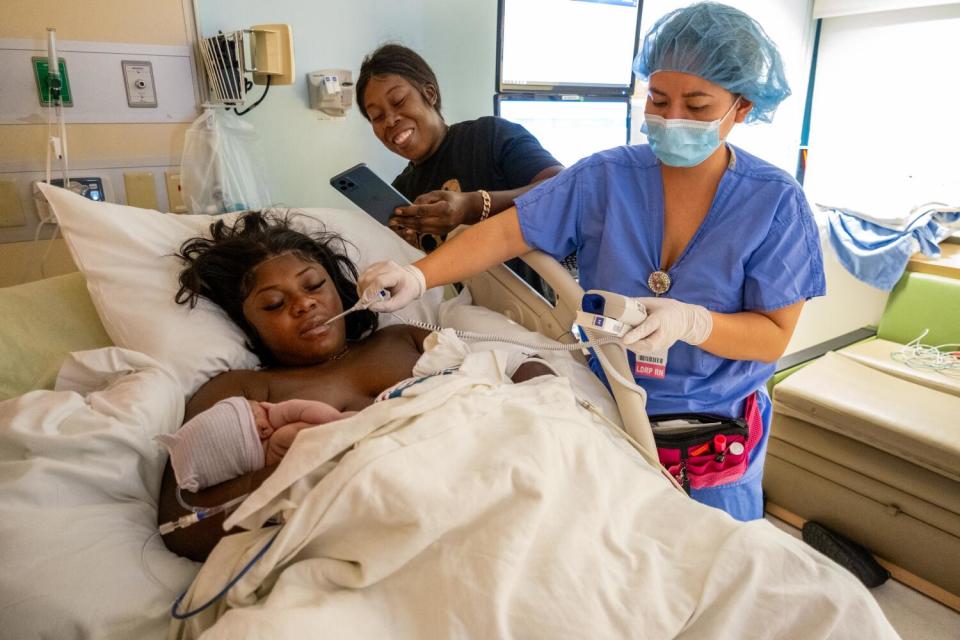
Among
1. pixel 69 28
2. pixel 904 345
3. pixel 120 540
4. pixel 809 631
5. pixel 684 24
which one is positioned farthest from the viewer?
pixel 904 345

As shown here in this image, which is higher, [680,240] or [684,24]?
[684,24]

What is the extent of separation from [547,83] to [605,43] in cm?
35

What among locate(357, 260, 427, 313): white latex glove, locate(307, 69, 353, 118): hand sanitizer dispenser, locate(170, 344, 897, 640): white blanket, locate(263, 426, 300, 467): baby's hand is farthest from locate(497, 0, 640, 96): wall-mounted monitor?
locate(170, 344, 897, 640): white blanket

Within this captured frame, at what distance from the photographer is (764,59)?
A: 1.21 meters

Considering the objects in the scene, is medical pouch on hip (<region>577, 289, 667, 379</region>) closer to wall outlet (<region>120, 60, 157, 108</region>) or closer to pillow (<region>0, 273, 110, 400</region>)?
pillow (<region>0, 273, 110, 400</region>)

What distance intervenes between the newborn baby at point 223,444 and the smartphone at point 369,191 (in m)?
0.63

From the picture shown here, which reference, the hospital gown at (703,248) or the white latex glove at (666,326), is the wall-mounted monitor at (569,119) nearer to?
the hospital gown at (703,248)

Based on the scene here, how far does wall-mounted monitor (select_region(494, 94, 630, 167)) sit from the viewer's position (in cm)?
246

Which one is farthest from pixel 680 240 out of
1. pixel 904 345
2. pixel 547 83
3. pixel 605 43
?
pixel 904 345

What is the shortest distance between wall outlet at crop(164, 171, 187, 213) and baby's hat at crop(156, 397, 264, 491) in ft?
3.89

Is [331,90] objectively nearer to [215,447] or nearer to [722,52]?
[722,52]

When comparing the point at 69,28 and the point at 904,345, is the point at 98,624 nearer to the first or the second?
the point at 69,28

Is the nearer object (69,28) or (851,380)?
(69,28)

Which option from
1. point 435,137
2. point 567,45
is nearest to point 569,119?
point 567,45
